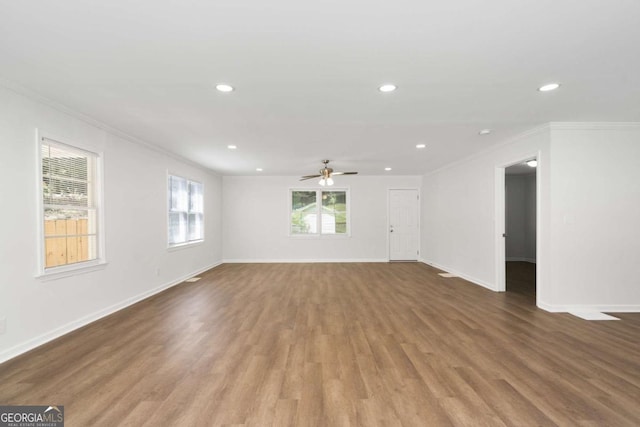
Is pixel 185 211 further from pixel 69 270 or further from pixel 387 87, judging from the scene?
pixel 387 87

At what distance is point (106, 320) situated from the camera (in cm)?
365

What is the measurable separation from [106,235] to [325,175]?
373cm

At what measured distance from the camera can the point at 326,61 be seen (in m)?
2.28

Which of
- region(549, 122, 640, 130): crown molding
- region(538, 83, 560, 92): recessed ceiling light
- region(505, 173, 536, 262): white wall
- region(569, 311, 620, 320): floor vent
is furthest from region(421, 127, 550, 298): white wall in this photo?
region(505, 173, 536, 262): white wall

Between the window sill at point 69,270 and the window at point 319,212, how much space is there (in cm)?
523

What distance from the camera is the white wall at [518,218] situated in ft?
27.4

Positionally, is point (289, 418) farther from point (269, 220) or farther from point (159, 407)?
point (269, 220)

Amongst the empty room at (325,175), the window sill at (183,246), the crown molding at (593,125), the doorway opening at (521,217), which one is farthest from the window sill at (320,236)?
the crown molding at (593,125)

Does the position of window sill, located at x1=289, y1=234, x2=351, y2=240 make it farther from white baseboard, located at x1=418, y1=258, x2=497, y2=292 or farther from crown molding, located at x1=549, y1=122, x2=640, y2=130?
crown molding, located at x1=549, y1=122, x2=640, y2=130

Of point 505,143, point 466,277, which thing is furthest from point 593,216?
point 466,277

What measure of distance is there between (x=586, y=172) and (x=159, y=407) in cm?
537

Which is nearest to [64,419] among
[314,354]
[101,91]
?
[314,354]

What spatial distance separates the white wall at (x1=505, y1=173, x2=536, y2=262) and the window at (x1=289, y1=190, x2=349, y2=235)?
470 cm

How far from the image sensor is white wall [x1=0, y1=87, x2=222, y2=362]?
2.70m
